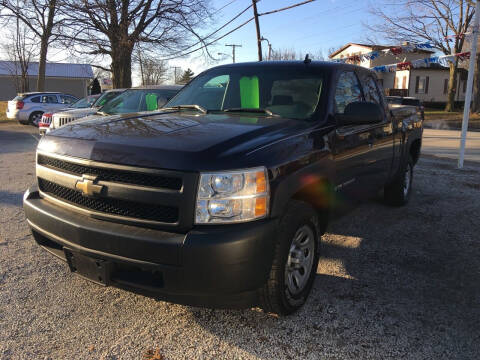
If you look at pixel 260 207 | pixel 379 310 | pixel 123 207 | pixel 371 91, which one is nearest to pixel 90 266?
pixel 123 207

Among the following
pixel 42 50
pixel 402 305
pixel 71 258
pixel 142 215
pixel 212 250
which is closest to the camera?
pixel 212 250

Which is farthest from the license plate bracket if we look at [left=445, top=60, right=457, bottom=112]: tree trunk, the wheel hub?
[left=445, top=60, right=457, bottom=112]: tree trunk

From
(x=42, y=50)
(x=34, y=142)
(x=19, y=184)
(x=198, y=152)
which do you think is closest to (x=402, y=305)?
(x=198, y=152)

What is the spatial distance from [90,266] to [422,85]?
1695 inches

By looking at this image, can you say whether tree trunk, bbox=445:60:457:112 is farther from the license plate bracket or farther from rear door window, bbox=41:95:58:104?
the license plate bracket

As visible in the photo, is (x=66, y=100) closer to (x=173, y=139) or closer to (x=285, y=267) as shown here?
(x=173, y=139)

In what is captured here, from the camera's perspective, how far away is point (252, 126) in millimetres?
2930

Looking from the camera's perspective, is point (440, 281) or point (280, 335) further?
point (440, 281)

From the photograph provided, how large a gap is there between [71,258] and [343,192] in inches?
89.7

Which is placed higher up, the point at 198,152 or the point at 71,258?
the point at 198,152

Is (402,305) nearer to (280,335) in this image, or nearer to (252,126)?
(280,335)

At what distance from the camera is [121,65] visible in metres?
20.7

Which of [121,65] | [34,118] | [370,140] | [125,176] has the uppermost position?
[121,65]

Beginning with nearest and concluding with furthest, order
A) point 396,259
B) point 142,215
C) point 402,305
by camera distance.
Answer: point 142,215
point 402,305
point 396,259
